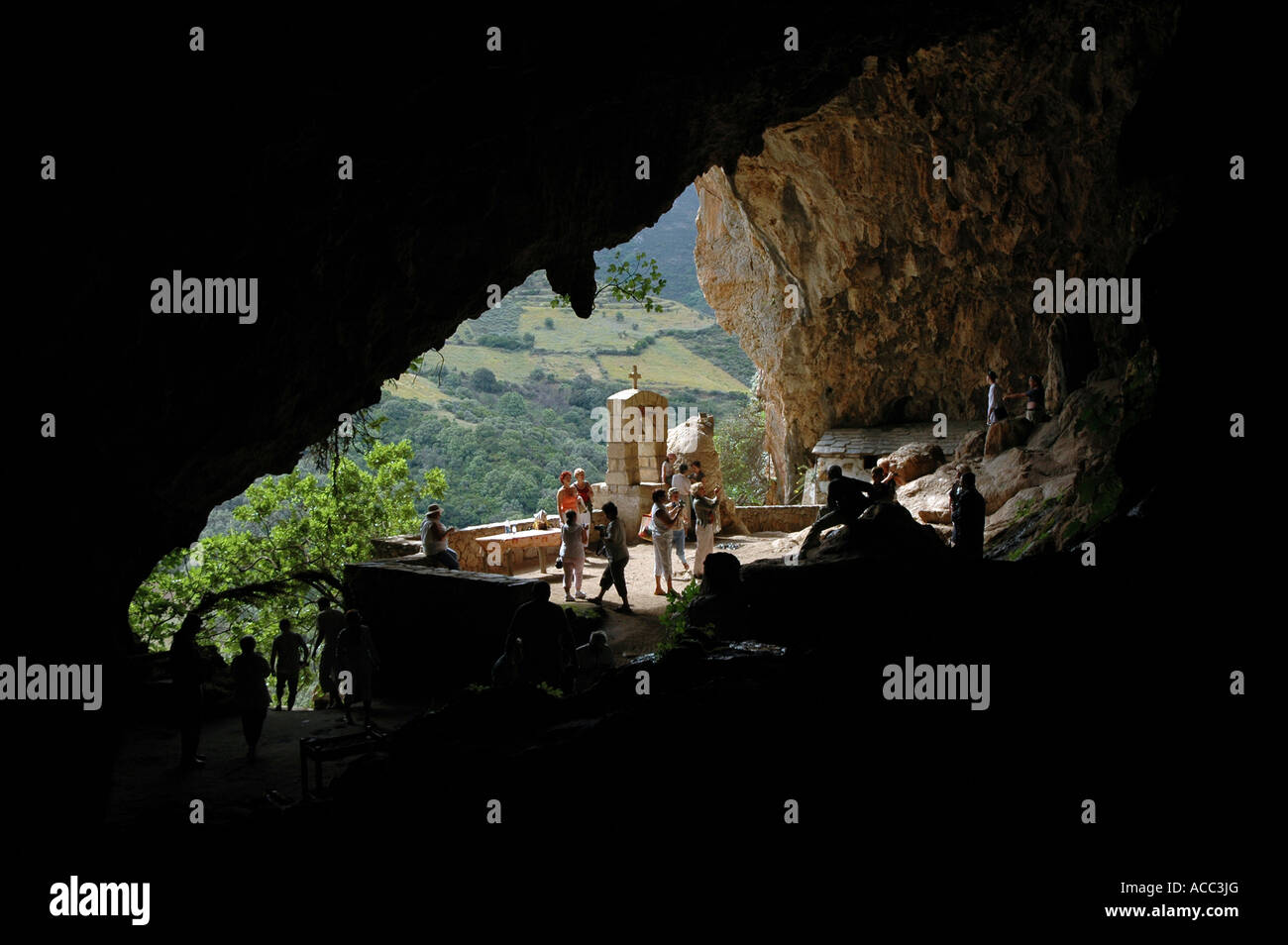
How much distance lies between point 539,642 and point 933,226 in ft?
60.8

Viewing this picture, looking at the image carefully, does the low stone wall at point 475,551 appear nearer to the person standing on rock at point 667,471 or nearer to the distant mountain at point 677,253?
the person standing on rock at point 667,471

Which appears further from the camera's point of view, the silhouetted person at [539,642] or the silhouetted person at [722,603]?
the silhouetted person at [539,642]

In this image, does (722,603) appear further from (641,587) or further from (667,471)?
(667,471)

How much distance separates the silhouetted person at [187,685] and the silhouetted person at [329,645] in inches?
70.6

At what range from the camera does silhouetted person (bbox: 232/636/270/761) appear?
838 centimetres

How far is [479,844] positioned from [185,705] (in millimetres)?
4208

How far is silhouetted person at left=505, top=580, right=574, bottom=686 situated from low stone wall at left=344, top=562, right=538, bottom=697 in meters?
1.08

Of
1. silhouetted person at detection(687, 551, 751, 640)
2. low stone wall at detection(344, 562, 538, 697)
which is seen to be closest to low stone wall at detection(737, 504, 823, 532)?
low stone wall at detection(344, 562, 538, 697)

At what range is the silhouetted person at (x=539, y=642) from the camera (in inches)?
316

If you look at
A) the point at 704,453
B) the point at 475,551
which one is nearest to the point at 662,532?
the point at 475,551

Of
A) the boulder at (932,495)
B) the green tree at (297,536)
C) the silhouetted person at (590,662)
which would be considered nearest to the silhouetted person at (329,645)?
the silhouetted person at (590,662)

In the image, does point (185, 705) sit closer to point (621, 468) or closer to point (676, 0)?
point (676, 0)

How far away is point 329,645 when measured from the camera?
1036 centimetres

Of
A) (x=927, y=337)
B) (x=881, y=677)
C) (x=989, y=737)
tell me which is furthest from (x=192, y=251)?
(x=927, y=337)
